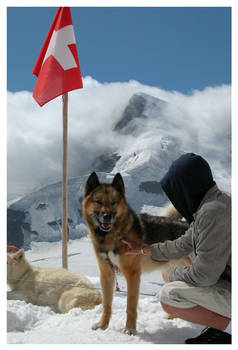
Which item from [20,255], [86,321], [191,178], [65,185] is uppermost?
[191,178]

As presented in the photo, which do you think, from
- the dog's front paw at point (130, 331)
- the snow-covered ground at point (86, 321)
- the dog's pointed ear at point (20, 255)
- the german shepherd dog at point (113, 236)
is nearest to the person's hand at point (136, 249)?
the german shepherd dog at point (113, 236)

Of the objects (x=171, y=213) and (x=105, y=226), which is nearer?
(x=105, y=226)

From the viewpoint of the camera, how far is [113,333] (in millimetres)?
2410

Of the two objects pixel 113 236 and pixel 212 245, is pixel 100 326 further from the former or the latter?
pixel 212 245

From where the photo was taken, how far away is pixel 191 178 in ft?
6.98

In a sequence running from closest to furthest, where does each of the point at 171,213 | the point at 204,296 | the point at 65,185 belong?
the point at 204,296, the point at 171,213, the point at 65,185

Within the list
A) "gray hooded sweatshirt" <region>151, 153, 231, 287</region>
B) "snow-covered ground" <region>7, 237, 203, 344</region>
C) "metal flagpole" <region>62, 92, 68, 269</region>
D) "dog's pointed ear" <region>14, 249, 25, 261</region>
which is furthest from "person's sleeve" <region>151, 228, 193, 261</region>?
"dog's pointed ear" <region>14, 249, 25, 261</region>

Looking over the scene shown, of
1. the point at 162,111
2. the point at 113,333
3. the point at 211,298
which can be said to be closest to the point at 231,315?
the point at 211,298

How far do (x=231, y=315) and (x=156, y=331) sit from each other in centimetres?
68

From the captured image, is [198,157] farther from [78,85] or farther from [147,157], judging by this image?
[78,85]

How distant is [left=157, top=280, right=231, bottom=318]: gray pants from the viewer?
2043 mm

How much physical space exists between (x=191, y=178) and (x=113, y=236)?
2.54 ft

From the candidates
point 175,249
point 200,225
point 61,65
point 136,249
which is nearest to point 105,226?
point 136,249

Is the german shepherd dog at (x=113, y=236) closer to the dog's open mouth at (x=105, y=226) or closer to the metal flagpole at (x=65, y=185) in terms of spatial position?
the dog's open mouth at (x=105, y=226)
